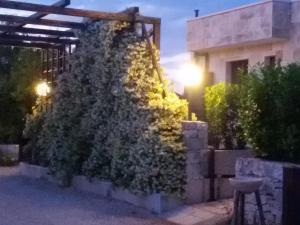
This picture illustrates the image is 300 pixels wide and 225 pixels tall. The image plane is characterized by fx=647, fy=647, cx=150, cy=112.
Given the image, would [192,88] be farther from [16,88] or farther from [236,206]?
[16,88]

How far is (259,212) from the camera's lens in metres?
8.16

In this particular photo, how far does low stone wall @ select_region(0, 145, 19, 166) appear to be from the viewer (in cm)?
1761

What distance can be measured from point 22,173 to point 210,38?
6667mm

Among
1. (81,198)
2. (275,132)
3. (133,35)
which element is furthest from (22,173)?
(275,132)

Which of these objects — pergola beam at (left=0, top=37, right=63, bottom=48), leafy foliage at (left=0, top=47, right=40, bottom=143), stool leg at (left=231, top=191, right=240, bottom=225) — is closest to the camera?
stool leg at (left=231, top=191, right=240, bottom=225)

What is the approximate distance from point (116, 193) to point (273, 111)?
3.58 metres

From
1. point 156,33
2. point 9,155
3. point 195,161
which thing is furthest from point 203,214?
point 9,155

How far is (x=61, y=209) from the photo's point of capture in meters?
10.3

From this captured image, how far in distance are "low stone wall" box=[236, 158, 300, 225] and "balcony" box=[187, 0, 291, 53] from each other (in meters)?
7.80

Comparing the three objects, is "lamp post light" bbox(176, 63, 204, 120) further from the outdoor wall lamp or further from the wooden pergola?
the outdoor wall lamp

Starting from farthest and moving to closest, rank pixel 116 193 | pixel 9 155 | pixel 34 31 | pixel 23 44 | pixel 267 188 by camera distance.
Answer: pixel 9 155 → pixel 23 44 → pixel 34 31 → pixel 116 193 → pixel 267 188

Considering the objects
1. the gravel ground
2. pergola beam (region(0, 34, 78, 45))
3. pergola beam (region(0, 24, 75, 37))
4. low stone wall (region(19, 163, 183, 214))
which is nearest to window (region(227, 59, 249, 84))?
pergola beam (region(0, 34, 78, 45))

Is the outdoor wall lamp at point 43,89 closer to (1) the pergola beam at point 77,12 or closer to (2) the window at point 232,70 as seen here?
(1) the pergola beam at point 77,12

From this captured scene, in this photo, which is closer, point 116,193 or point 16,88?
point 116,193
